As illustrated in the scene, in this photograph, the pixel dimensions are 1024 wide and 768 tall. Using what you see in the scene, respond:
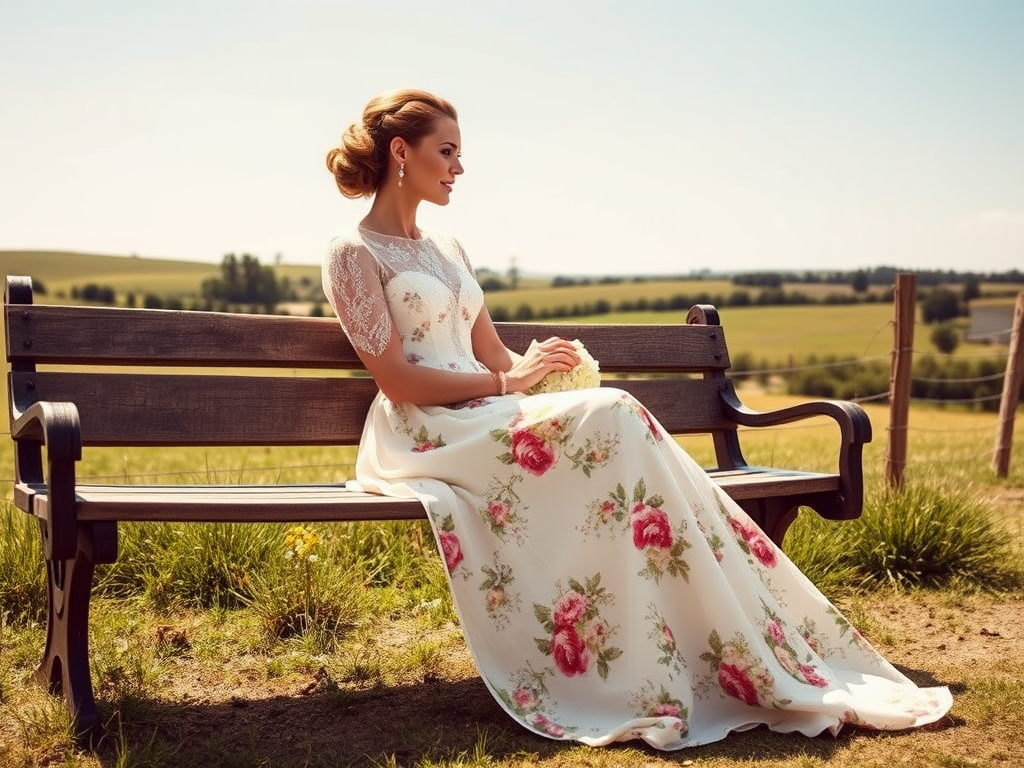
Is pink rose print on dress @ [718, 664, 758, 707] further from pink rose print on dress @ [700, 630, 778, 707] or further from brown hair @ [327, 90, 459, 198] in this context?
brown hair @ [327, 90, 459, 198]

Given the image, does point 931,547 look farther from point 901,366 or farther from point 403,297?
point 403,297

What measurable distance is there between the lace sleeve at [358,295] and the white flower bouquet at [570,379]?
554mm

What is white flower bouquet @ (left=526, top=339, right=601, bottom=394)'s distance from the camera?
12.2 feet

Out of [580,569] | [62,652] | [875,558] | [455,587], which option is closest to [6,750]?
[62,652]

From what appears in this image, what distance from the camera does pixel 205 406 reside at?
12.3 ft

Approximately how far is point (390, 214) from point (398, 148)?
0.78ft

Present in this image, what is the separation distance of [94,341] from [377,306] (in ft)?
3.10

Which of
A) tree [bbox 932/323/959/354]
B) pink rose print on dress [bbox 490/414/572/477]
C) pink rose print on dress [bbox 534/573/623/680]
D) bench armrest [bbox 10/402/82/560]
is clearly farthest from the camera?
tree [bbox 932/323/959/354]

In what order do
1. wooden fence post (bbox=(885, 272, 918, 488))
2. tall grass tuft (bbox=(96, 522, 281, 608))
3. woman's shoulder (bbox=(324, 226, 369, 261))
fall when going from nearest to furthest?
woman's shoulder (bbox=(324, 226, 369, 261)) < tall grass tuft (bbox=(96, 522, 281, 608)) < wooden fence post (bbox=(885, 272, 918, 488))

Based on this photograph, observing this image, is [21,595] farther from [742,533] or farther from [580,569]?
[742,533]

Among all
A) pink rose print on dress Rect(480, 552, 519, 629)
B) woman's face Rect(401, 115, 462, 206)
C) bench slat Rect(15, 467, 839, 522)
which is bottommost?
pink rose print on dress Rect(480, 552, 519, 629)

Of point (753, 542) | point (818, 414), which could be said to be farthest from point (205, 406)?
point (818, 414)

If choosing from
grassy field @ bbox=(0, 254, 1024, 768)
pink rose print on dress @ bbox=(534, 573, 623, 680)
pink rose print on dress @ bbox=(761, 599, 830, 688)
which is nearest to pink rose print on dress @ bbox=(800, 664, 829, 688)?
pink rose print on dress @ bbox=(761, 599, 830, 688)

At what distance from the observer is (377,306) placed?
362 centimetres
